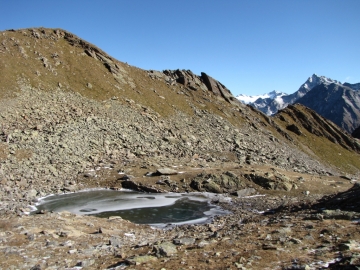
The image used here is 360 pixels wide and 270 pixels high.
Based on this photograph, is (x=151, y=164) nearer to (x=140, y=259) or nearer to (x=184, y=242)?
(x=184, y=242)

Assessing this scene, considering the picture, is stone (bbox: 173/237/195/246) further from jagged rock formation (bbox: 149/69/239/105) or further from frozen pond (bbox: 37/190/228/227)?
jagged rock formation (bbox: 149/69/239/105)

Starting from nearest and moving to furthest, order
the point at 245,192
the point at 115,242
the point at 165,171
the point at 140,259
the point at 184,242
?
the point at 140,259
the point at 184,242
the point at 115,242
the point at 245,192
the point at 165,171

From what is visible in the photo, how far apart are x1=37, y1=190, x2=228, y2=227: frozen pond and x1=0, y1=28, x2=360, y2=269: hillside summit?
1770mm

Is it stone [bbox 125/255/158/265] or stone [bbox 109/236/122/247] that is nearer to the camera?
stone [bbox 125/255/158/265]

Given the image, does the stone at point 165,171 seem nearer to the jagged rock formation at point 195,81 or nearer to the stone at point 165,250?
the stone at point 165,250

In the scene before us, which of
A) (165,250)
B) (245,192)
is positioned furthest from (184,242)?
(245,192)

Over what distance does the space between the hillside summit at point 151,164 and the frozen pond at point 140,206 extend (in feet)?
5.81

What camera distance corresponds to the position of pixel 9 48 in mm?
61750

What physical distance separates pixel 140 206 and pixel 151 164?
13822 millimetres

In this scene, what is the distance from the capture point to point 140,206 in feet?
97.5

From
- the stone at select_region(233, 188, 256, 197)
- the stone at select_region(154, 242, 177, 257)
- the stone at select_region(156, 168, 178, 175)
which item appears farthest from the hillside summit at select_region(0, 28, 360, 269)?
the stone at select_region(156, 168, 178, 175)

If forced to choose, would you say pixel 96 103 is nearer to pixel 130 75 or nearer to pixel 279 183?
pixel 130 75

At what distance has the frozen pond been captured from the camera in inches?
1032

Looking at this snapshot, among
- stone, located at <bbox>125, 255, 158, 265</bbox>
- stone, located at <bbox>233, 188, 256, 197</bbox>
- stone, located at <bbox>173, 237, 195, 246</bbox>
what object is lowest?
stone, located at <bbox>233, 188, 256, 197</bbox>
